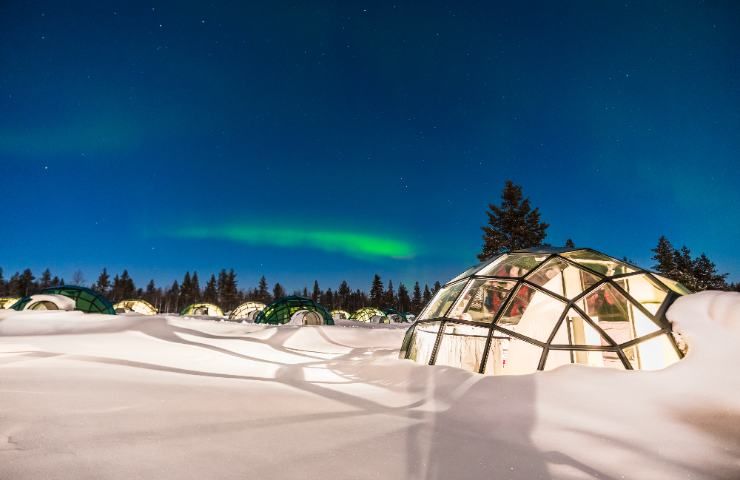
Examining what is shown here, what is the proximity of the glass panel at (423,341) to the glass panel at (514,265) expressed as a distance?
5.04ft

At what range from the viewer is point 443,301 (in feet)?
22.4

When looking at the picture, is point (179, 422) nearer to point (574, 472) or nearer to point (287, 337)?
point (574, 472)

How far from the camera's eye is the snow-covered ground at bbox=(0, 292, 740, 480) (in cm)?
203

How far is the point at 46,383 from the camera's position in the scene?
3500 mm

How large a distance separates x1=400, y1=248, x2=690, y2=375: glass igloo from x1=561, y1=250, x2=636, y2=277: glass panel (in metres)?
0.02

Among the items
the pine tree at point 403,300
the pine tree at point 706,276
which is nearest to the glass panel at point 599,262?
the pine tree at point 706,276

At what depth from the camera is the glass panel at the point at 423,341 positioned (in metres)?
5.91

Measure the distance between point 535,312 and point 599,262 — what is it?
1.53 m

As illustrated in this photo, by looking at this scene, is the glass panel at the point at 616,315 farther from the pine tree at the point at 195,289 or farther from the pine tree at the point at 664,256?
the pine tree at the point at 195,289

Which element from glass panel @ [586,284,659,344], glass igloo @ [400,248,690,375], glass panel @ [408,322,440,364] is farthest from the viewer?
glass panel @ [408,322,440,364]

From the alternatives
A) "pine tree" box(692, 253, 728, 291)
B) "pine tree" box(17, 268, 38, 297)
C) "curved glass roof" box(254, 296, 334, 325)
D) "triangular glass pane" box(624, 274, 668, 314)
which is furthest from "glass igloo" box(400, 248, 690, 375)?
"pine tree" box(17, 268, 38, 297)

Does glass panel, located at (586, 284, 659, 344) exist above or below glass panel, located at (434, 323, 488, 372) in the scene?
above

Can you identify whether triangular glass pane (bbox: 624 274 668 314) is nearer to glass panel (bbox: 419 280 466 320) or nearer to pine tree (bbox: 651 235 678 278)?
glass panel (bbox: 419 280 466 320)

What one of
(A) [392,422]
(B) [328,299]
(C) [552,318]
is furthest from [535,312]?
(B) [328,299]
